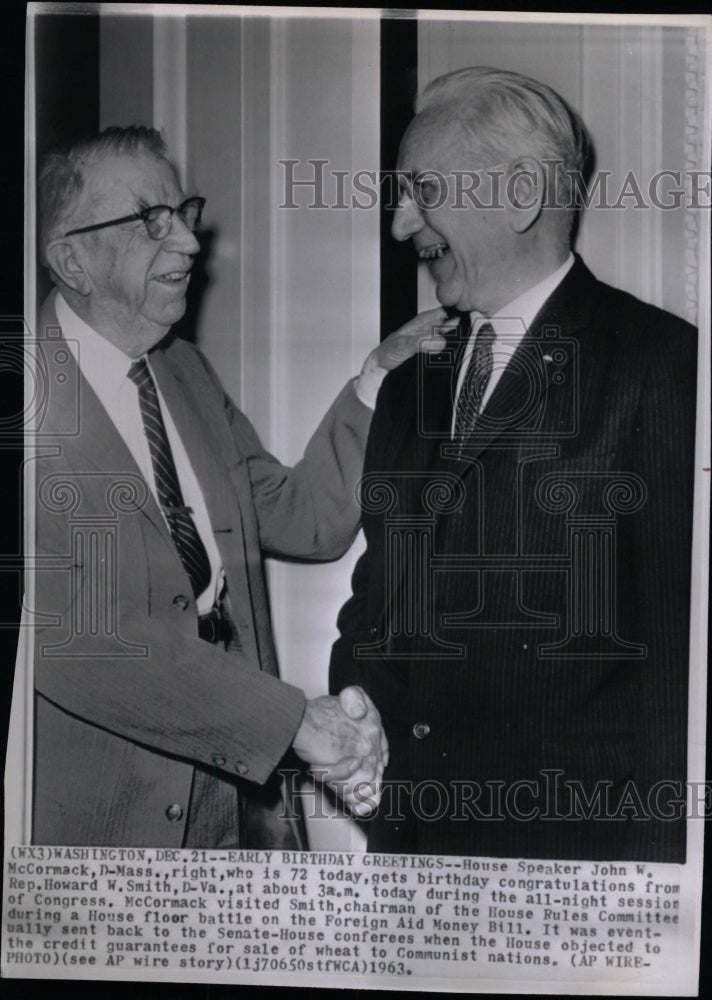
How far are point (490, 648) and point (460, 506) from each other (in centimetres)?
26

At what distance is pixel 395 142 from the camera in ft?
7.18

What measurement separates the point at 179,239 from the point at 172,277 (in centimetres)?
7

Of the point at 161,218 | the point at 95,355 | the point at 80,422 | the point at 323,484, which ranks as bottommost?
the point at 323,484

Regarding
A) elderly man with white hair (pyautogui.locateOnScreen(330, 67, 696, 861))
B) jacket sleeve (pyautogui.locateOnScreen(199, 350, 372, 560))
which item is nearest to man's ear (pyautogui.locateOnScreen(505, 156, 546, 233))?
elderly man with white hair (pyautogui.locateOnScreen(330, 67, 696, 861))

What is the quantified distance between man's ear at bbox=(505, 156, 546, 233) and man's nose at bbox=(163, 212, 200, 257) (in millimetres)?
565

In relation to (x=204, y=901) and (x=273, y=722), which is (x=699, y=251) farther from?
(x=204, y=901)

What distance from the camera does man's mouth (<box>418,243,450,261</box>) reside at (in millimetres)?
2164

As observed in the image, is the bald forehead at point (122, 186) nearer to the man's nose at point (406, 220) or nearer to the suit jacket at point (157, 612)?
the suit jacket at point (157, 612)

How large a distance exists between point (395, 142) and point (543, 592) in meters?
0.85

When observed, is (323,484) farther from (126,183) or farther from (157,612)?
Answer: (126,183)

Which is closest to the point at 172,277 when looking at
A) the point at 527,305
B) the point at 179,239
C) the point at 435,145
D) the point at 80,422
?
the point at 179,239

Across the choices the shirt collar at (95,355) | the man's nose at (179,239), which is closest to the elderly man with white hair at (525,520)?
the man's nose at (179,239)

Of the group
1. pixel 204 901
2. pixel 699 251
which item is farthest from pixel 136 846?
pixel 699 251

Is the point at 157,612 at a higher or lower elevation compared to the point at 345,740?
higher
